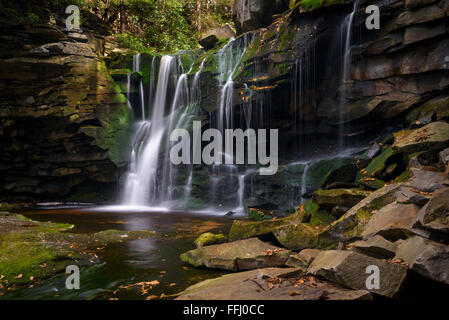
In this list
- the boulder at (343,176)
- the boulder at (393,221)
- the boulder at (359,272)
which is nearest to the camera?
the boulder at (359,272)

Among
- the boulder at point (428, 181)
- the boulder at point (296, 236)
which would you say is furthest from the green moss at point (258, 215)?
the boulder at point (428, 181)

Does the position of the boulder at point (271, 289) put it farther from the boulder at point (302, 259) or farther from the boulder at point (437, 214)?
the boulder at point (437, 214)

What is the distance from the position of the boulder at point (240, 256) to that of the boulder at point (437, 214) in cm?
218

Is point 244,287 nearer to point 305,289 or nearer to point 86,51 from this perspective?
point 305,289

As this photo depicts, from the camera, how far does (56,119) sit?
50.0 ft

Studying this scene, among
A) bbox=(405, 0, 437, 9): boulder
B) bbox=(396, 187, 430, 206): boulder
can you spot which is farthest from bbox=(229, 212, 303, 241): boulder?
bbox=(405, 0, 437, 9): boulder

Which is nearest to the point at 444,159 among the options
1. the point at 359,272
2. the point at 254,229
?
the point at 359,272

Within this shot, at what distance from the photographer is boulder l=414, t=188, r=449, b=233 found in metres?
3.37

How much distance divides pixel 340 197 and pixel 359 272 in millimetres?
3124

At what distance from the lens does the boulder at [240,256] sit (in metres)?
4.87

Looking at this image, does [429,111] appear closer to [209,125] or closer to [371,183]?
[371,183]

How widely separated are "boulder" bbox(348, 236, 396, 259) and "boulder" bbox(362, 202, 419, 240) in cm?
26

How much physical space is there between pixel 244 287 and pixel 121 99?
15.3 metres
